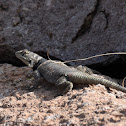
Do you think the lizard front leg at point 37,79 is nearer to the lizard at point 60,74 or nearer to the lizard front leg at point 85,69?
the lizard at point 60,74

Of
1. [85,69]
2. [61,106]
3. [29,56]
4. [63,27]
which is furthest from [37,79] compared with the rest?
[63,27]

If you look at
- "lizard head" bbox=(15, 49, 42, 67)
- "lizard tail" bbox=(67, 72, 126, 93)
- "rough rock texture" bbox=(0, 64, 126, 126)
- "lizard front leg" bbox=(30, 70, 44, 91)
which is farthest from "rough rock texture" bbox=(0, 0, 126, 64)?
"rough rock texture" bbox=(0, 64, 126, 126)

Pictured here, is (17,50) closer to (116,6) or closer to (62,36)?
(62,36)

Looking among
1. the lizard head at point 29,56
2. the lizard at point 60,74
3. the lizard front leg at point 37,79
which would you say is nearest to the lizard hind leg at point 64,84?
the lizard at point 60,74

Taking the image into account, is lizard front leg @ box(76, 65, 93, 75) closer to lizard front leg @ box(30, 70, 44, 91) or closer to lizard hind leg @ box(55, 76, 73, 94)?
lizard hind leg @ box(55, 76, 73, 94)

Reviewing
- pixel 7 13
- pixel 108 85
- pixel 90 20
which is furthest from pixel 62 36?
pixel 108 85

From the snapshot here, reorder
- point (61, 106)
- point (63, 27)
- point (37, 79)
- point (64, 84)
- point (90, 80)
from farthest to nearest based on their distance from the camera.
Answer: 1. point (63, 27)
2. point (37, 79)
3. point (64, 84)
4. point (90, 80)
5. point (61, 106)

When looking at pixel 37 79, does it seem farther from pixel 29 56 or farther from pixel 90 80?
pixel 90 80

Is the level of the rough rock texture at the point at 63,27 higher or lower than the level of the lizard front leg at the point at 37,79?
higher
